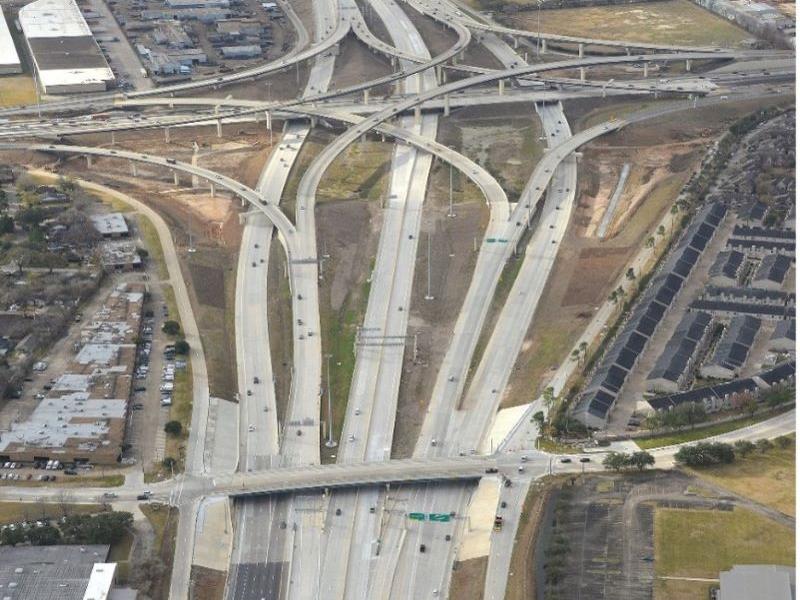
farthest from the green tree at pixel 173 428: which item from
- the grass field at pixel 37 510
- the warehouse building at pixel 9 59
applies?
the warehouse building at pixel 9 59

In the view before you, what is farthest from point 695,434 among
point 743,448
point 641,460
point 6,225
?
point 6,225

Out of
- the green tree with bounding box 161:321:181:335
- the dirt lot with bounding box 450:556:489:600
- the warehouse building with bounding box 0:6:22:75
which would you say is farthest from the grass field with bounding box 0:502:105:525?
the warehouse building with bounding box 0:6:22:75

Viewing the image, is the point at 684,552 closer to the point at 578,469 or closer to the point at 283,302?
the point at 578,469

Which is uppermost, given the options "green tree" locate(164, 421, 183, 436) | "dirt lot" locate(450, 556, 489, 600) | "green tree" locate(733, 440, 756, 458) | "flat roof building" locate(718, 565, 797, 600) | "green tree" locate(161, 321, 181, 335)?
"green tree" locate(161, 321, 181, 335)

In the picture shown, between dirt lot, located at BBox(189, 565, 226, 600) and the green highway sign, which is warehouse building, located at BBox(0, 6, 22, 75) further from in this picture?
the green highway sign

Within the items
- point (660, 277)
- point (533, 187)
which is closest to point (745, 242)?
point (660, 277)

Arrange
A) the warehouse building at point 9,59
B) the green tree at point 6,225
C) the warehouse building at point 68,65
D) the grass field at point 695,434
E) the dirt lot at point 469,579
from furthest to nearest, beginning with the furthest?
the warehouse building at point 9,59 < the warehouse building at point 68,65 < the green tree at point 6,225 < the grass field at point 695,434 < the dirt lot at point 469,579

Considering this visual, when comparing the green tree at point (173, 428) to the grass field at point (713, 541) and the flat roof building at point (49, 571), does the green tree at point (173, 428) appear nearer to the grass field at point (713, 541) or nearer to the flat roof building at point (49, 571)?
the flat roof building at point (49, 571)
